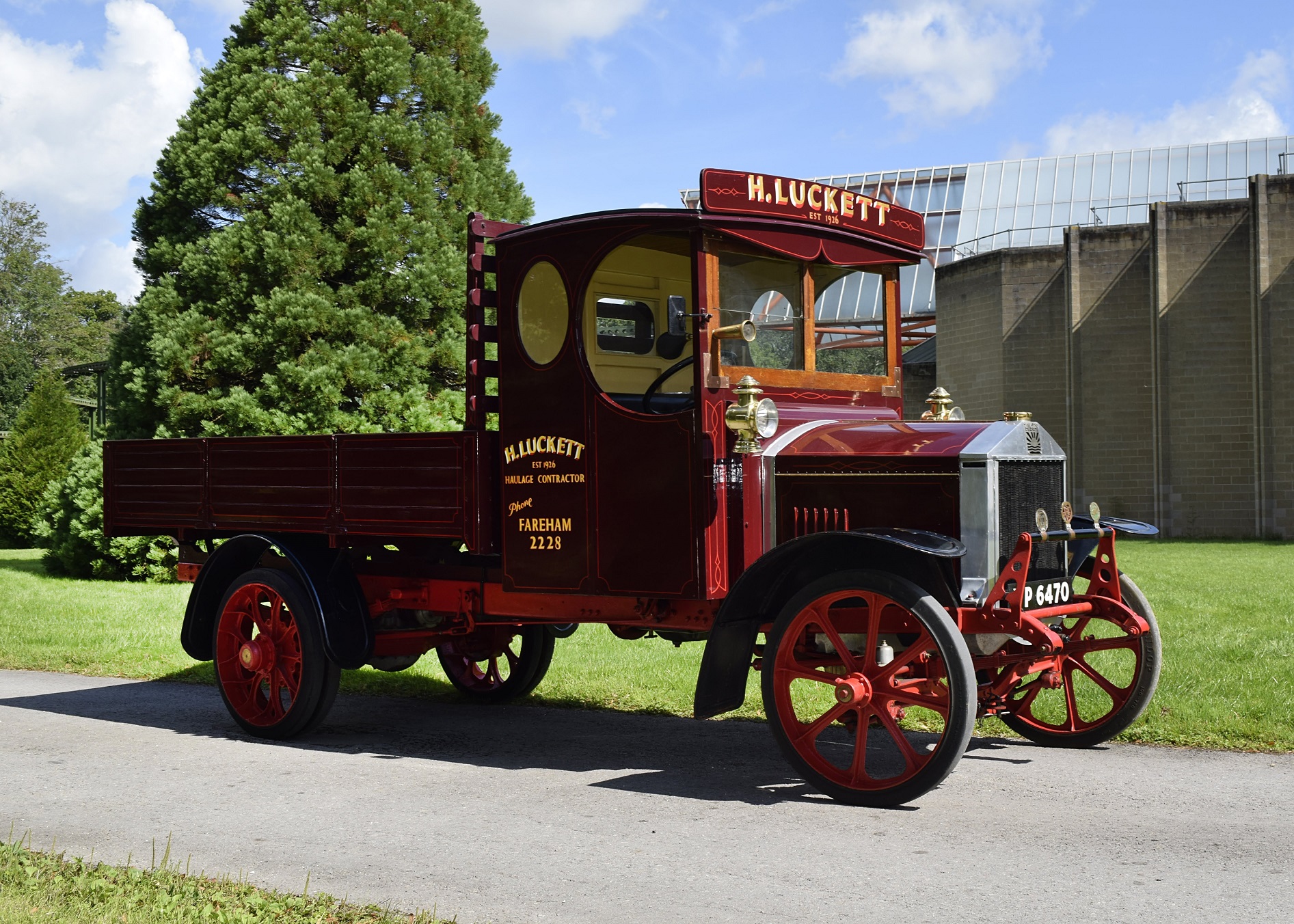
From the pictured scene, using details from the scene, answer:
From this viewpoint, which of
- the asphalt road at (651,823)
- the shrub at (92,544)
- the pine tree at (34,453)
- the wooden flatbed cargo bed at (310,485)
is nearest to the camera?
the asphalt road at (651,823)

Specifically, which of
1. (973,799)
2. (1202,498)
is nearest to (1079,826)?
(973,799)

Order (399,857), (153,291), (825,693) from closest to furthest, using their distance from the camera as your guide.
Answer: (399,857)
(825,693)
(153,291)

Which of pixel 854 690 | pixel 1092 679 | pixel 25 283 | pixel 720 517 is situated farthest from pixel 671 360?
pixel 25 283

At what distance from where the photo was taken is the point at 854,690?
18.2ft

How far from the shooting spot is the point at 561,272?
671cm

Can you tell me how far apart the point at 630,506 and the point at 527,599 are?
990mm

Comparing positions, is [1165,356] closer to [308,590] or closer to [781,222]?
[781,222]

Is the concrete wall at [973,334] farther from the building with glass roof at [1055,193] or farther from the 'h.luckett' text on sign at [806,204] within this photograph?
the 'h.luckett' text on sign at [806,204]

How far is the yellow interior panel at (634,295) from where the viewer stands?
6645 millimetres

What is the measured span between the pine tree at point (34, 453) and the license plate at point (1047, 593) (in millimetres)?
25171

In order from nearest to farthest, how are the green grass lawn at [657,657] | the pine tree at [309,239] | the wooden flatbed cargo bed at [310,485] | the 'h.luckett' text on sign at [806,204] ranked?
1. the 'h.luckett' text on sign at [806,204]
2. the wooden flatbed cargo bed at [310,485]
3. the green grass lawn at [657,657]
4. the pine tree at [309,239]

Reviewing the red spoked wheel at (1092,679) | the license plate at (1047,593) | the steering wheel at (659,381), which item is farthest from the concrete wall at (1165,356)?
the steering wheel at (659,381)

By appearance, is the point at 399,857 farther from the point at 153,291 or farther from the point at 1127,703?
the point at 153,291

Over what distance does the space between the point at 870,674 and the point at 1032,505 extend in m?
1.19
